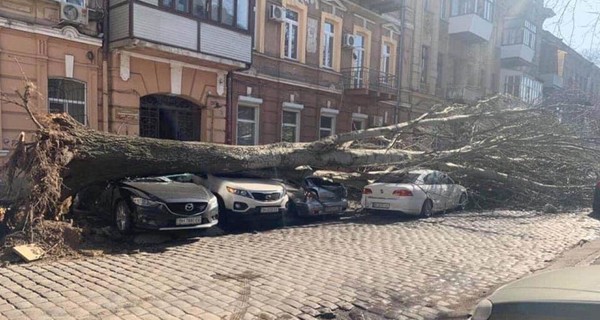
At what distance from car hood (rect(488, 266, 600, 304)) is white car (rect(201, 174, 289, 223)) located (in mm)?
6330

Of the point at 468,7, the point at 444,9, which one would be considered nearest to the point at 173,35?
the point at 444,9

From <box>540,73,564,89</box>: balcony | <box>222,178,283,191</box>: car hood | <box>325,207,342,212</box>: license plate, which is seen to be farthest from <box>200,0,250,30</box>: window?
<box>540,73,564,89</box>: balcony

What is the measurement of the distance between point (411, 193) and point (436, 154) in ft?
7.28

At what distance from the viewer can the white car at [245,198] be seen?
8.90 meters

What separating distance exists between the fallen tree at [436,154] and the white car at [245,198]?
417 mm

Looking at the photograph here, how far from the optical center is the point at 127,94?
13070 mm

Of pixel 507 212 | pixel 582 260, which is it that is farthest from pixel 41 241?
pixel 507 212

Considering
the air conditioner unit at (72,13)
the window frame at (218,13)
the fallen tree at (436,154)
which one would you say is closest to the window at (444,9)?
the fallen tree at (436,154)

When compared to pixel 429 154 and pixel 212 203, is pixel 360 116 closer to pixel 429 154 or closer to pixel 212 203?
pixel 429 154

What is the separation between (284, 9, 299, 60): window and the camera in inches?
696

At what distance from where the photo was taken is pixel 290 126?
60.6 feet

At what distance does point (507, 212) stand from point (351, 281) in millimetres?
8715

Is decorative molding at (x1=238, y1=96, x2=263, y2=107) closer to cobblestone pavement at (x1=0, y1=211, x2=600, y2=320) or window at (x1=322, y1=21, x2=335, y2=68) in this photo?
window at (x1=322, y1=21, x2=335, y2=68)

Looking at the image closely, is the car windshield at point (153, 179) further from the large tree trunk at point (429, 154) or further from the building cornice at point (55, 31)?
the building cornice at point (55, 31)
